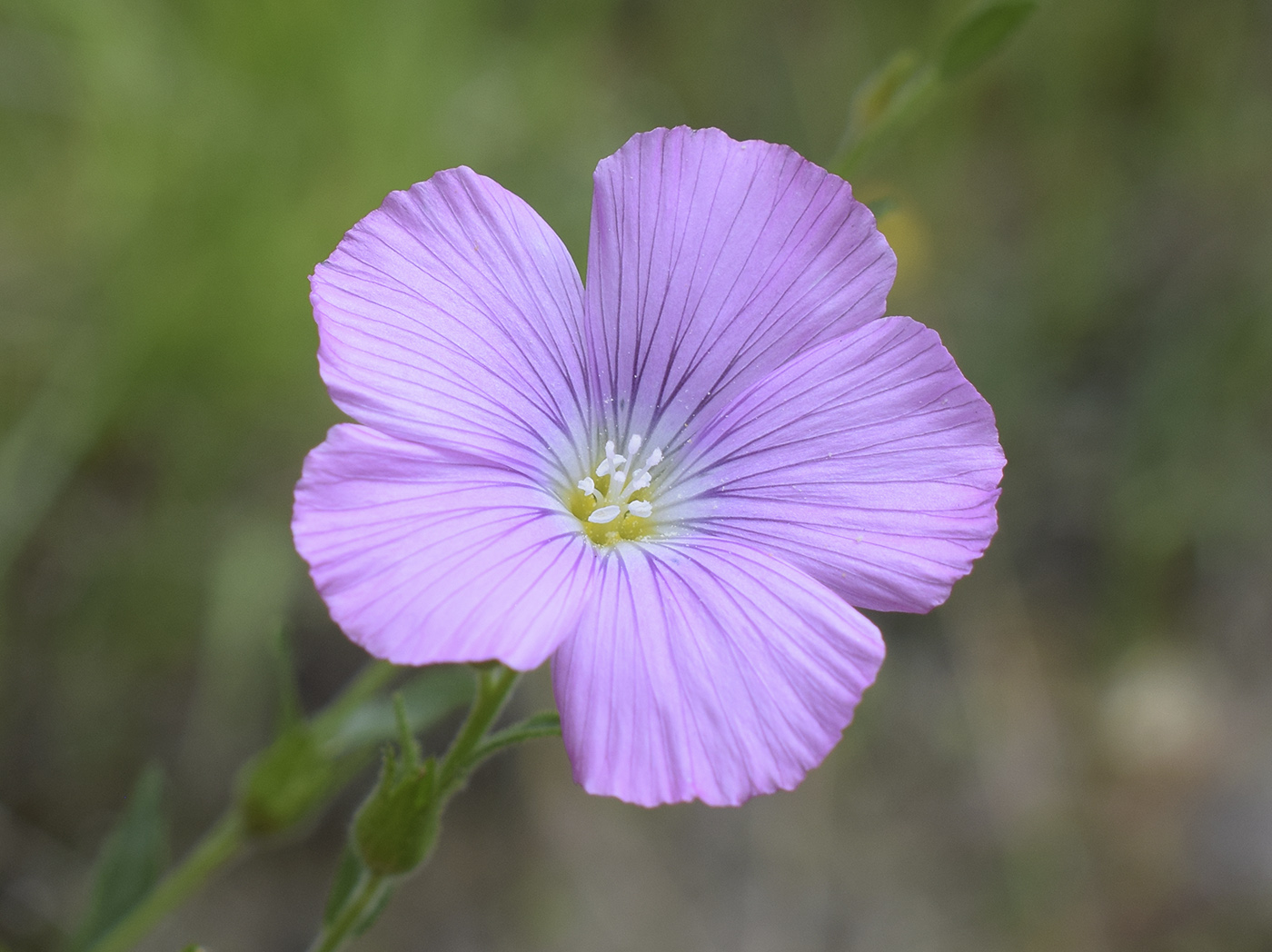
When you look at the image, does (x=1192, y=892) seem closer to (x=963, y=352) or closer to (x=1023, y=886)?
(x=1023, y=886)

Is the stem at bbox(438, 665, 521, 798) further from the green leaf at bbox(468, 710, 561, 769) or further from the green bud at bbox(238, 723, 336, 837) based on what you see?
the green bud at bbox(238, 723, 336, 837)

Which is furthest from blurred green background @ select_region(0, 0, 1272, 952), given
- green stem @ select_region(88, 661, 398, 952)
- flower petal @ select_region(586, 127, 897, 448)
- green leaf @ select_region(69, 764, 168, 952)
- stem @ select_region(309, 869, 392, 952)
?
flower petal @ select_region(586, 127, 897, 448)

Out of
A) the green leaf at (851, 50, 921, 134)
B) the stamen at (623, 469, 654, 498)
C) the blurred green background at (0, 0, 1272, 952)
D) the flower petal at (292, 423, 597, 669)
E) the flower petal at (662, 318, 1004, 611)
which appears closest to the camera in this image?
the flower petal at (292, 423, 597, 669)

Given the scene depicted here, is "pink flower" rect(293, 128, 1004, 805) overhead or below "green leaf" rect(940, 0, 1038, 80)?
below

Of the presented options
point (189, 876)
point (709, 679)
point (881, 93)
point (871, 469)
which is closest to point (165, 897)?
point (189, 876)

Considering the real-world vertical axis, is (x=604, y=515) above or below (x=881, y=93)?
below

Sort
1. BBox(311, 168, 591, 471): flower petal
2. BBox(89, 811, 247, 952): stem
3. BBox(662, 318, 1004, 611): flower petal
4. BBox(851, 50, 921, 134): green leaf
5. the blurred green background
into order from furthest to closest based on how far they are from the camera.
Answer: the blurred green background
BBox(851, 50, 921, 134): green leaf
BBox(89, 811, 247, 952): stem
BBox(662, 318, 1004, 611): flower petal
BBox(311, 168, 591, 471): flower petal

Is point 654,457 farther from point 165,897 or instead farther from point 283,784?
point 165,897

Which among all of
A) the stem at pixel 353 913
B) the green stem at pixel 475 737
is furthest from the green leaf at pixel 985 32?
the stem at pixel 353 913
